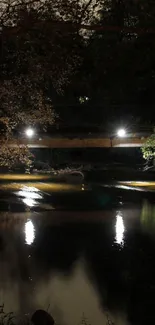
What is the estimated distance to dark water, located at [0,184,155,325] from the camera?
9.94 metres

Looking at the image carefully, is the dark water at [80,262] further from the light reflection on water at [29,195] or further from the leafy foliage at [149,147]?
the leafy foliage at [149,147]

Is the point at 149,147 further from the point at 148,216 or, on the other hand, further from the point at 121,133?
the point at 148,216

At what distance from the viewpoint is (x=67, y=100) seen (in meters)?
39.7

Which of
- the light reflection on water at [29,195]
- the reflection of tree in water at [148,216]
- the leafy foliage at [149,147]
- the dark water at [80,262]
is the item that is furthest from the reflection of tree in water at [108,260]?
the leafy foliage at [149,147]

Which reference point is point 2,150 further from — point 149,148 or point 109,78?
point 109,78

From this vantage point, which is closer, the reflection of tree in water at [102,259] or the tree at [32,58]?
the tree at [32,58]

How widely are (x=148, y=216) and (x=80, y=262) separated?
23.5ft

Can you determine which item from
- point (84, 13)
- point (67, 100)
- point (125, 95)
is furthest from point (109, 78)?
point (84, 13)

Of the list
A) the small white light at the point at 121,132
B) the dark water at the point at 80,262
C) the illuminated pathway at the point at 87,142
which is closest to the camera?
the dark water at the point at 80,262

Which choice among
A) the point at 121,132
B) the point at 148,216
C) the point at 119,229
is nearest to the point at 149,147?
the point at 121,132

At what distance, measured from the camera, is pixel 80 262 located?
43.3 ft

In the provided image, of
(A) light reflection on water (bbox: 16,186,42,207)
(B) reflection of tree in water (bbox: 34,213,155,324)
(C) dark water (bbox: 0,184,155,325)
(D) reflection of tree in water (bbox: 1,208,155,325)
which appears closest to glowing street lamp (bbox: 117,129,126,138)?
(A) light reflection on water (bbox: 16,186,42,207)

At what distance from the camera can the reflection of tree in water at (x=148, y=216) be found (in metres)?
17.5

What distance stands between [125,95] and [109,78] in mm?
1498
